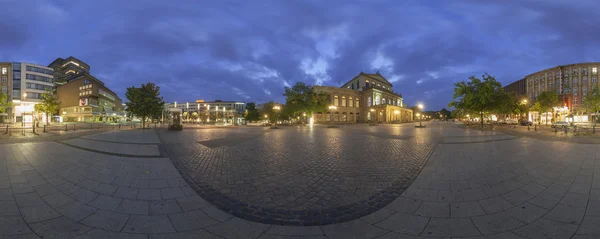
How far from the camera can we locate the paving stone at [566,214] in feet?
11.5

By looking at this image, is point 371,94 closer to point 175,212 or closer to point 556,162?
point 556,162

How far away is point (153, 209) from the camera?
13.0 ft

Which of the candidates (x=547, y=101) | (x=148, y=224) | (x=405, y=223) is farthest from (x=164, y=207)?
(x=547, y=101)

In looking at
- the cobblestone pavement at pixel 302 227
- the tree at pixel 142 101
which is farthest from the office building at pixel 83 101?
the cobblestone pavement at pixel 302 227

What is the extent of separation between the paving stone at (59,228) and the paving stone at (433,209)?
5025 mm

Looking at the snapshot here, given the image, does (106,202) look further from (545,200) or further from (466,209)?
(545,200)

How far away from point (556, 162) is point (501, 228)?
7039mm

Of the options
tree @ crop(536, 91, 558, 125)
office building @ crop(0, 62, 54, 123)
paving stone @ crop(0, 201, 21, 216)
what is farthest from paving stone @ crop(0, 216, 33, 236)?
office building @ crop(0, 62, 54, 123)

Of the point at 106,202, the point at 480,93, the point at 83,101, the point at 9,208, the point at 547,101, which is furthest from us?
the point at 83,101

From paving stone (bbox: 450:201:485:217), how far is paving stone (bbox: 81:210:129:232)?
5124 millimetres

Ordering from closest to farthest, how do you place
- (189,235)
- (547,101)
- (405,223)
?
(189,235)
(405,223)
(547,101)

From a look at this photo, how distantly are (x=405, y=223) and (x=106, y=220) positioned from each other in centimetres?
455

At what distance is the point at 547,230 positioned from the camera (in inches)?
127

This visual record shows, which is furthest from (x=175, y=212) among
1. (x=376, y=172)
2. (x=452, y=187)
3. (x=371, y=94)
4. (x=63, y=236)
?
(x=371, y=94)
